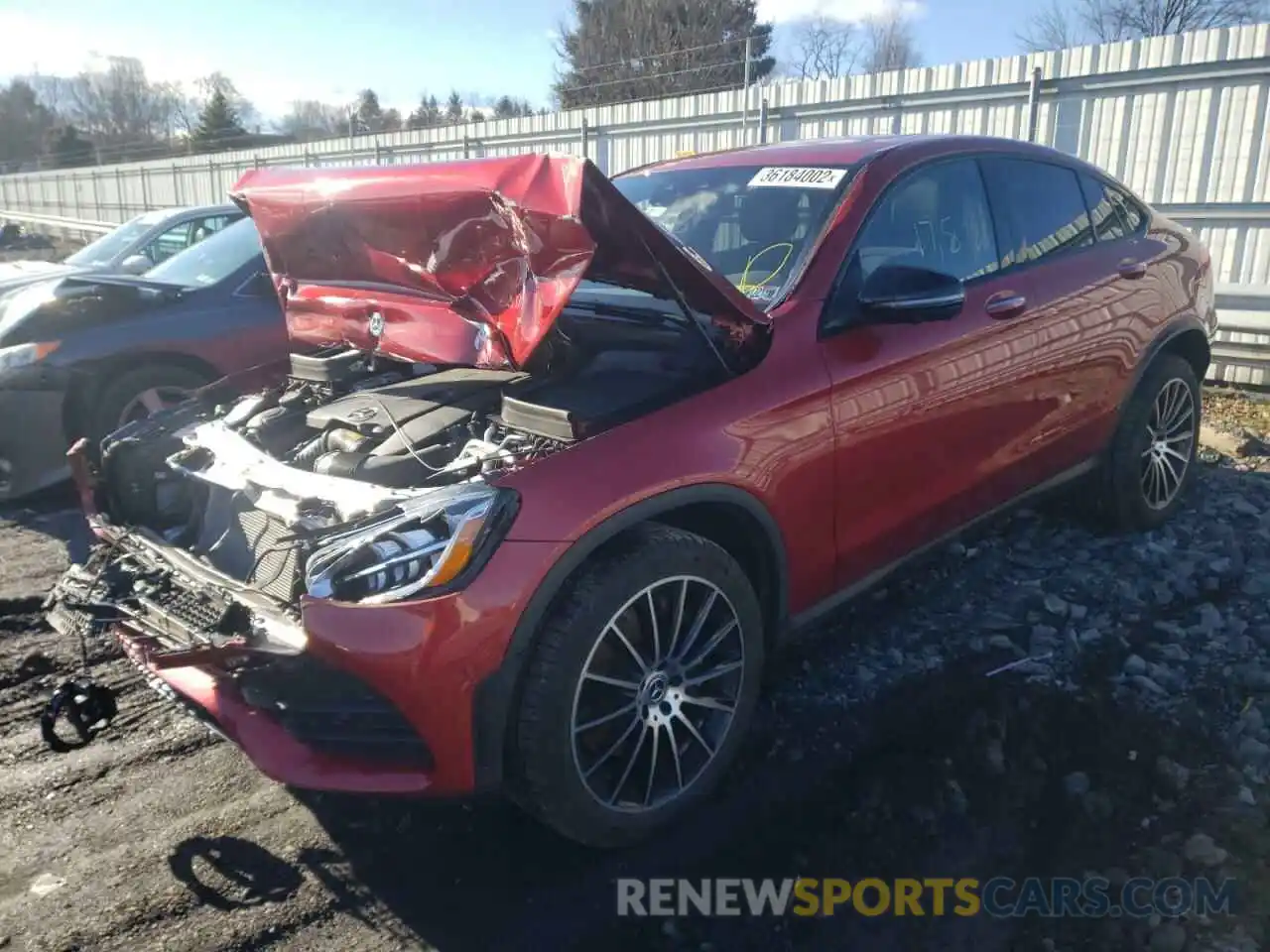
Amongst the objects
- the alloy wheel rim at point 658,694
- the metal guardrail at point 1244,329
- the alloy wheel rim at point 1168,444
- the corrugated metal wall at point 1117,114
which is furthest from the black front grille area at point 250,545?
the corrugated metal wall at point 1117,114

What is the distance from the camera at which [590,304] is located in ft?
11.7

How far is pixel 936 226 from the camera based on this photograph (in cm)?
374

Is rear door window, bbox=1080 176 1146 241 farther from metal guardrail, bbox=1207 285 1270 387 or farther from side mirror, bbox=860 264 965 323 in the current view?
metal guardrail, bbox=1207 285 1270 387

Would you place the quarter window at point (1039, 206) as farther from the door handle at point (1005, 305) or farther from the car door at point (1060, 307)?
the door handle at point (1005, 305)

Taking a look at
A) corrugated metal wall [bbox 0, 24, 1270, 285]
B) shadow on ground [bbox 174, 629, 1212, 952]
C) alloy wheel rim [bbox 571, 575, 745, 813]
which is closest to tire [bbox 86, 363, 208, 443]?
shadow on ground [bbox 174, 629, 1212, 952]

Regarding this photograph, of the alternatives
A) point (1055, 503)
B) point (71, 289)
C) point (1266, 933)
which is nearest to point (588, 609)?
point (1266, 933)

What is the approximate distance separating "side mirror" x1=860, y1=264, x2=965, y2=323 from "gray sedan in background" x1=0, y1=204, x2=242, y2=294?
19.4 ft

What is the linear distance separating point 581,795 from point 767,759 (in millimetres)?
832

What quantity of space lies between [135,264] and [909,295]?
21.5ft

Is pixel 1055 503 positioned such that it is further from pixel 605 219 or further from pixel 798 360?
pixel 605 219

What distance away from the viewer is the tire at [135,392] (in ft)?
18.6

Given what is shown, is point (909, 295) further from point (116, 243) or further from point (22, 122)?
point (22, 122)

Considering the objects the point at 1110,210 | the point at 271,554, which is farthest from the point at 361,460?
the point at 1110,210

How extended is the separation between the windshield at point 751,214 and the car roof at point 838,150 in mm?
73
